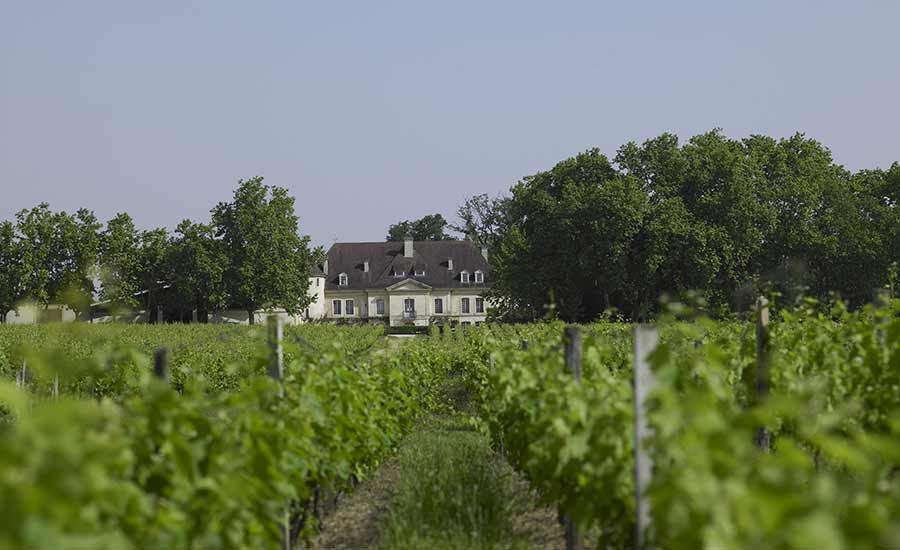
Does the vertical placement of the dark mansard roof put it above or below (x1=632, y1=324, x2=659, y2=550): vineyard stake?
above

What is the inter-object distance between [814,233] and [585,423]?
43.7 metres

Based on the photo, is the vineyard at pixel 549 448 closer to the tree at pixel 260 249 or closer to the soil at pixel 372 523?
the soil at pixel 372 523

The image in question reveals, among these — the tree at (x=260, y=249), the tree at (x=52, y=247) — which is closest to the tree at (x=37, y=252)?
the tree at (x=52, y=247)

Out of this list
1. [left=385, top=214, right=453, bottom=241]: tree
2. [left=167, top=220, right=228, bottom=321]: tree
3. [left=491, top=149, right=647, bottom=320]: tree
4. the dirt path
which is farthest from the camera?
[left=385, top=214, right=453, bottom=241]: tree

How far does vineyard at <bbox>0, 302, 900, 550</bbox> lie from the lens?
2586mm

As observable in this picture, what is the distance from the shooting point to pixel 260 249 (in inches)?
2375

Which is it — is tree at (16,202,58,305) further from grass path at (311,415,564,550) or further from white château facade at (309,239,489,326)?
grass path at (311,415,564,550)

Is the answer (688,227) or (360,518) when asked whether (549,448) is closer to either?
(360,518)

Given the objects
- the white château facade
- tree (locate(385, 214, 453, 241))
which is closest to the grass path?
the white château facade

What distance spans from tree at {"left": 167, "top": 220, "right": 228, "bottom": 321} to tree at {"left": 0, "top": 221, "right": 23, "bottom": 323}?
33.4ft

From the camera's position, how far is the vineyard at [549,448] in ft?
8.48

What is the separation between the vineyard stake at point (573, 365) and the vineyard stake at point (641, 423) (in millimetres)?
1792

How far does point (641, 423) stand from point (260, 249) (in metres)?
57.3

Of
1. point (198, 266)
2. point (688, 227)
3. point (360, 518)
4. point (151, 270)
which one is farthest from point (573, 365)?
point (151, 270)
